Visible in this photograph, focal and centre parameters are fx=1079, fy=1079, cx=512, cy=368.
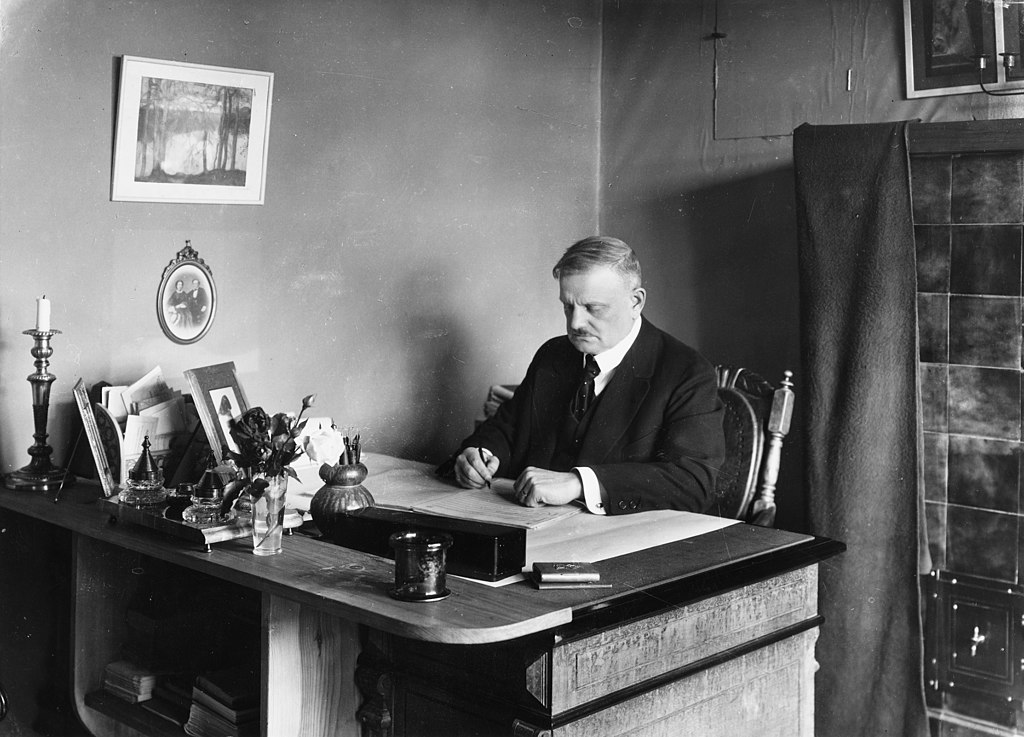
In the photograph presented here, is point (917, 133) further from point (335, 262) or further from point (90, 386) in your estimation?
point (90, 386)

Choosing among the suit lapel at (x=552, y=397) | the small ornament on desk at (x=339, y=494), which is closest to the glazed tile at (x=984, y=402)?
the suit lapel at (x=552, y=397)

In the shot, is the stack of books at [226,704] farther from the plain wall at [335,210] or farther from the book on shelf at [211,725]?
the plain wall at [335,210]

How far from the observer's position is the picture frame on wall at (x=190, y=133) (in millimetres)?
3236

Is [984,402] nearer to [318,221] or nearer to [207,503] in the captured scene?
[318,221]

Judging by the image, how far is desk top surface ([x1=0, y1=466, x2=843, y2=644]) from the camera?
2.00 metres

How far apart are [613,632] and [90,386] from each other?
185 cm

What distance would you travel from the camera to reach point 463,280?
4312 mm

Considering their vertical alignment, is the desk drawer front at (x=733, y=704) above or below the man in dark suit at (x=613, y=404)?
below

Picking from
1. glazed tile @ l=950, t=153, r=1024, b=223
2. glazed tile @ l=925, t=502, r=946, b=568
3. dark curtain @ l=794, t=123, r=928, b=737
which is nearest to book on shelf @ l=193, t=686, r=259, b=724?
dark curtain @ l=794, t=123, r=928, b=737

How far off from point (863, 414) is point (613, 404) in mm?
820

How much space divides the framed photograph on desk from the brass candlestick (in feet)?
Result: 1.28

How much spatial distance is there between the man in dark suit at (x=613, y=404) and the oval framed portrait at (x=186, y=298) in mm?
942

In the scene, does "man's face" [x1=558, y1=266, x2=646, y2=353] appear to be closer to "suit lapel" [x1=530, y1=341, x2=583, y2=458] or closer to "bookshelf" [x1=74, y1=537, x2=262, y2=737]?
"suit lapel" [x1=530, y1=341, x2=583, y2=458]

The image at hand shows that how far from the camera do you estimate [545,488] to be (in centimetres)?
292
